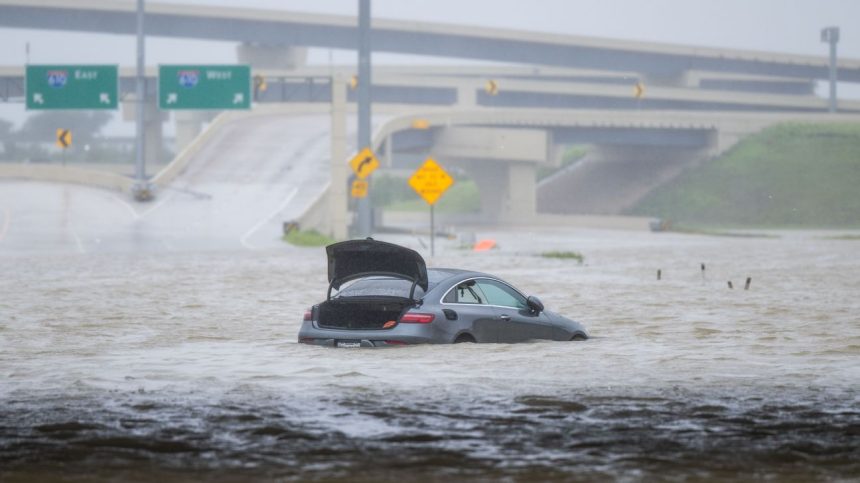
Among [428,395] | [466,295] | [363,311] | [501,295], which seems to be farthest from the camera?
[501,295]

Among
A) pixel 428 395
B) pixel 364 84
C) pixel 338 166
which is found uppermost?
pixel 364 84

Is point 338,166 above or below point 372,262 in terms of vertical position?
above

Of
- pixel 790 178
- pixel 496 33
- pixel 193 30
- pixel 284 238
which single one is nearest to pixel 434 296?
pixel 284 238

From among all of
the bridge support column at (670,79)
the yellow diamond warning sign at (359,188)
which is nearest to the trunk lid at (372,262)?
the yellow diamond warning sign at (359,188)

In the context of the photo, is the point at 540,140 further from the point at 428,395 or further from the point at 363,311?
the point at 428,395

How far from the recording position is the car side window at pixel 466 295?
1700 centimetres

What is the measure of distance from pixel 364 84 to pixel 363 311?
35.6 metres

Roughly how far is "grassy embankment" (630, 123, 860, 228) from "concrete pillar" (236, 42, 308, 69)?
33.5 m

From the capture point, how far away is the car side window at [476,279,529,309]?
17.7 metres

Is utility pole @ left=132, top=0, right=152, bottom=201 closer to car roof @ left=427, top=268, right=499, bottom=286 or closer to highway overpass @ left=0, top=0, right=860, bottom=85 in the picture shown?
highway overpass @ left=0, top=0, right=860, bottom=85

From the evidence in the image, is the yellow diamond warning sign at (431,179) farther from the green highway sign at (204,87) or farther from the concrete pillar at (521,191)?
the concrete pillar at (521,191)

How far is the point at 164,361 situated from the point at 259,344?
2.17m

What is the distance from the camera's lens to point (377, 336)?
1653 cm

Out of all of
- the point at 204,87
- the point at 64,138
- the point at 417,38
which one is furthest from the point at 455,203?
the point at 204,87
